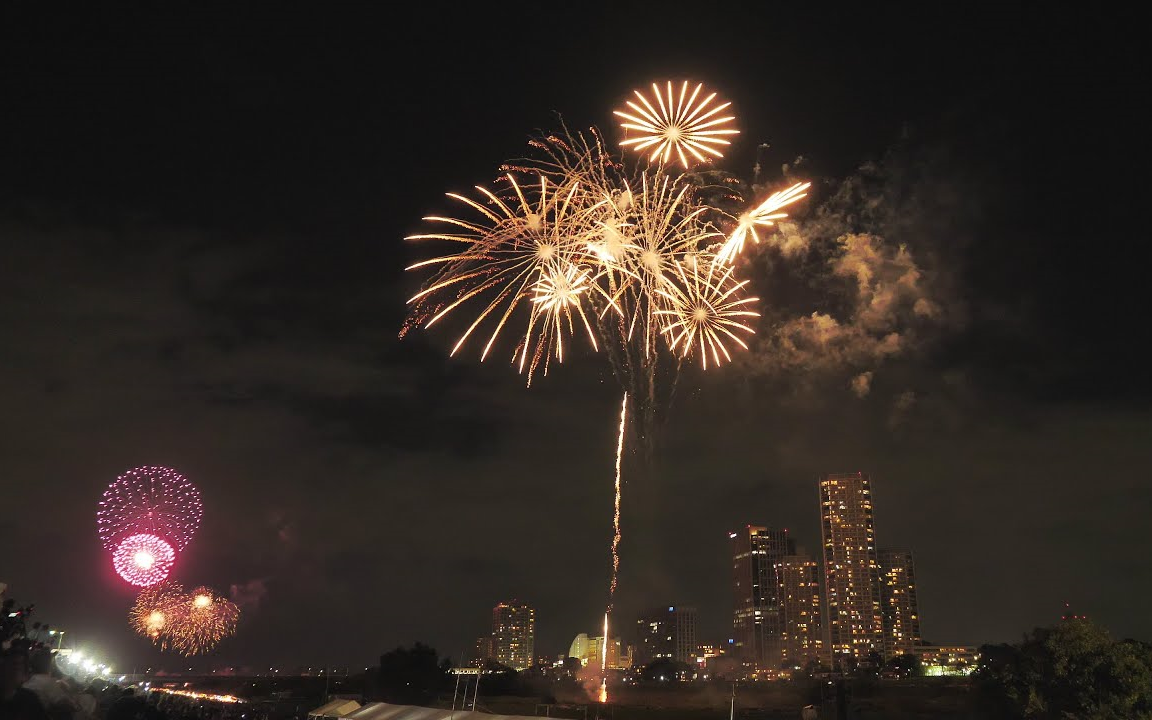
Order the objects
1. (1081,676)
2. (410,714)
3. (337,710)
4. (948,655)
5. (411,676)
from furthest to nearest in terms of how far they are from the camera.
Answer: (948,655) → (411,676) → (337,710) → (1081,676) → (410,714)

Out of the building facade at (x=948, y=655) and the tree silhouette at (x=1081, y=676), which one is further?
the building facade at (x=948, y=655)

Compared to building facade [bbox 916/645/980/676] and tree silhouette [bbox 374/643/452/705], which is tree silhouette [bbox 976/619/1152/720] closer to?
tree silhouette [bbox 374/643/452/705]

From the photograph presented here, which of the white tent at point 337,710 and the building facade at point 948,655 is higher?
the building facade at point 948,655

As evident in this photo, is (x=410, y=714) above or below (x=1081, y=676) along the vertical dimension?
below

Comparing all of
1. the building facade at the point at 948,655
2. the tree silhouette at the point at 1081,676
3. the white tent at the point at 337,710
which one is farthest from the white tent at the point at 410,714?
the building facade at the point at 948,655

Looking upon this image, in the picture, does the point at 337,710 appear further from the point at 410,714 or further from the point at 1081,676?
the point at 1081,676

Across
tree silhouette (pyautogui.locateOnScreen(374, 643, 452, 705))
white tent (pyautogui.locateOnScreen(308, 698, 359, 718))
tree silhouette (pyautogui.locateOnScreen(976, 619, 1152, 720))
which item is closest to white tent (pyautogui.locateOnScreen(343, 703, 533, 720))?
white tent (pyautogui.locateOnScreen(308, 698, 359, 718))

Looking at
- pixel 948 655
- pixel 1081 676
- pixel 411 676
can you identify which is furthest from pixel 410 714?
pixel 948 655

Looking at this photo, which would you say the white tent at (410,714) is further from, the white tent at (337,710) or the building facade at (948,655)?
the building facade at (948,655)
